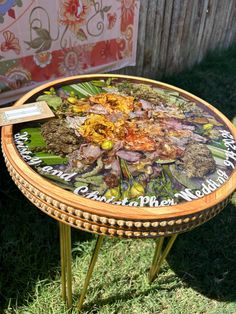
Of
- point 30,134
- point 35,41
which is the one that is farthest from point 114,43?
point 30,134

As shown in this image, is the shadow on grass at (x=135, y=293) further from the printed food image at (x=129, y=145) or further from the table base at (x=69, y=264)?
the printed food image at (x=129, y=145)

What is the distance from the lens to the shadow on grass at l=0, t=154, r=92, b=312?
204 centimetres

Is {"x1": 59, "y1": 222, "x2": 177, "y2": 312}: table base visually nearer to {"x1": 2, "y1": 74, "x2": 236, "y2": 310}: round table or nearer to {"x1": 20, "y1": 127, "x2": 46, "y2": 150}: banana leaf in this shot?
{"x1": 2, "y1": 74, "x2": 236, "y2": 310}: round table

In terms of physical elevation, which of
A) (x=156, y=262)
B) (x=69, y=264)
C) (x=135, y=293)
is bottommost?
(x=135, y=293)

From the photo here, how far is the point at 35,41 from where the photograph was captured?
2.72 meters

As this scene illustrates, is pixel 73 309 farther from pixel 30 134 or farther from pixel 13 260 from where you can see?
pixel 30 134

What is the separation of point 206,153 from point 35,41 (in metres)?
1.78

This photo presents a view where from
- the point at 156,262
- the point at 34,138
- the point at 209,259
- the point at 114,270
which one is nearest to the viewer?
the point at 34,138

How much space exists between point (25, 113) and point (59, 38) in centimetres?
142

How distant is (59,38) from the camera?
2877 mm

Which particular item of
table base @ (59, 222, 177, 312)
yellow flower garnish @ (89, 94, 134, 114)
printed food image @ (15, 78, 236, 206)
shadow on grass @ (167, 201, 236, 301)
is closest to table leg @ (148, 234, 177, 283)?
table base @ (59, 222, 177, 312)

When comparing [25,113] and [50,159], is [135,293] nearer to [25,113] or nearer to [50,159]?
[50,159]

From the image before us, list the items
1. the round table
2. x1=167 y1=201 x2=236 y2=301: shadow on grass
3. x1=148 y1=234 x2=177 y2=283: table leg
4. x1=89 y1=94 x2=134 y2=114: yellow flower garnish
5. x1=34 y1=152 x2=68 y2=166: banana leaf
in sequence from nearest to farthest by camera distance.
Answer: the round table, x1=34 y1=152 x2=68 y2=166: banana leaf, x1=89 y1=94 x2=134 y2=114: yellow flower garnish, x1=148 y1=234 x2=177 y2=283: table leg, x1=167 y1=201 x2=236 y2=301: shadow on grass

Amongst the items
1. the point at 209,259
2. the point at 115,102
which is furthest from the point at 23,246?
the point at 209,259
